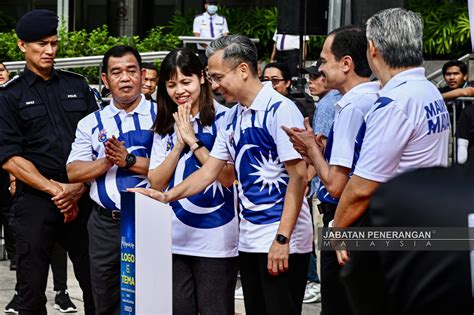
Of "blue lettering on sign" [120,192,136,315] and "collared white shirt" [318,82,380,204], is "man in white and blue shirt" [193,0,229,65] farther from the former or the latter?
"collared white shirt" [318,82,380,204]

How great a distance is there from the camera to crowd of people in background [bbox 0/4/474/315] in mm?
4582

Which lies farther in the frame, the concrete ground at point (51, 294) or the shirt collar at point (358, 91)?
the concrete ground at point (51, 294)

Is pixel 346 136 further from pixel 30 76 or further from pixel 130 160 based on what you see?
pixel 30 76

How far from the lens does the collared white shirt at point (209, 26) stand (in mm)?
19000

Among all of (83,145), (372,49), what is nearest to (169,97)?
(83,145)

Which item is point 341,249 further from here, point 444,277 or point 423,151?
point 444,277

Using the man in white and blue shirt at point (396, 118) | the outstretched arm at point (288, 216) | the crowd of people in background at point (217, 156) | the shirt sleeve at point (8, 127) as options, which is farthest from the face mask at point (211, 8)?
the man in white and blue shirt at point (396, 118)

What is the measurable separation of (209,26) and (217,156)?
13740 mm

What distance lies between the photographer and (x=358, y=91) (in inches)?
198

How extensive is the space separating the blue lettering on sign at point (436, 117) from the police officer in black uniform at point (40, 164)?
8.84 feet

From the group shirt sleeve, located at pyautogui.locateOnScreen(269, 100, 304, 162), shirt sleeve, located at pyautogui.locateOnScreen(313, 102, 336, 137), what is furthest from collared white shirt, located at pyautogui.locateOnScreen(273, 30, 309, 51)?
shirt sleeve, located at pyautogui.locateOnScreen(269, 100, 304, 162)

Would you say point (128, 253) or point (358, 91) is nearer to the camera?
point (358, 91)

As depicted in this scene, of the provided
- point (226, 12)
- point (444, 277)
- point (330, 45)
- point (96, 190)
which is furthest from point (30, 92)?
point (226, 12)

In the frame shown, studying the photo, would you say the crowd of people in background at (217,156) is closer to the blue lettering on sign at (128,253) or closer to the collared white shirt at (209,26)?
the blue lettering on sign at (128,253)
